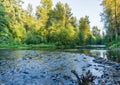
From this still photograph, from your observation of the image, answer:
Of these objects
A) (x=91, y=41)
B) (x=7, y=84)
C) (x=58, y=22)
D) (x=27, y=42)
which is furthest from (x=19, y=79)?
(x=91, y=41)

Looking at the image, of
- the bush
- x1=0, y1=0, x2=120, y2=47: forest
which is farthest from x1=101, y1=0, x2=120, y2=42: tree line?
the bush

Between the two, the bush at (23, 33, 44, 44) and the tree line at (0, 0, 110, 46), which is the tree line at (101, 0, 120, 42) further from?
the bush at (23, 33, 44, 44)

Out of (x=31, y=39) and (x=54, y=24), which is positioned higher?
(x=54, y=24)

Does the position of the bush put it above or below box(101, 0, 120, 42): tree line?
below

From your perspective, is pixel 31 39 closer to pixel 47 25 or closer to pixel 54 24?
pixel 54 24

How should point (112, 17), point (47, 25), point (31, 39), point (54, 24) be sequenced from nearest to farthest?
1. point (112, 17)
2. point (31, 39)
3. point (54, 24)
4. point (47, 25)

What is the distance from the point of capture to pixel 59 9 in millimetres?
78188

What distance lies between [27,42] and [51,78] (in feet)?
179

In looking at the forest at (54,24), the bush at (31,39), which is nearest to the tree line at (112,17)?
the forest at (54,24)

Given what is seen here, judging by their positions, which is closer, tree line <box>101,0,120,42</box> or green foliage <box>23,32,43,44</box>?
tree line <box>101,0,120,42</box>

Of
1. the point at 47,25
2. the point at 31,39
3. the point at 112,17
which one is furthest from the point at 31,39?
the point at 112,17

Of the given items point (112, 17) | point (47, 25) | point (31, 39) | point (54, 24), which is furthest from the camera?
point (47, 25)

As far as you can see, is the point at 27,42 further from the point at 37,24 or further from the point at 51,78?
the point at 51,78

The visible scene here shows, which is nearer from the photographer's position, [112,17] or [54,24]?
[112,17]
